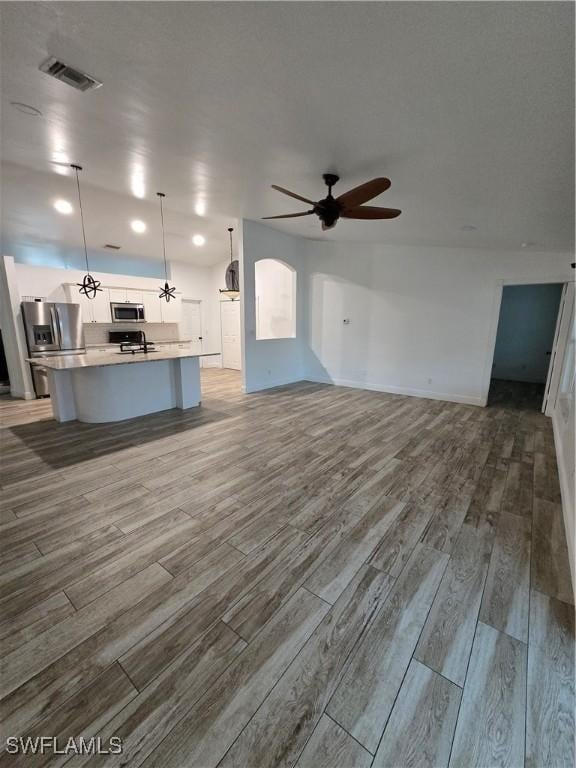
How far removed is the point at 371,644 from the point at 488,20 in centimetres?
287

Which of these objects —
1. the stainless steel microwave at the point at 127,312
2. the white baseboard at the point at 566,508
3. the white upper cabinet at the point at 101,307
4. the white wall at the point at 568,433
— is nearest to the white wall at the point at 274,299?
the stainless steel microwave at the point at 127,312

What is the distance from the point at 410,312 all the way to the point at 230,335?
4.98 m

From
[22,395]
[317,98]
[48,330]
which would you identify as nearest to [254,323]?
[48,330]

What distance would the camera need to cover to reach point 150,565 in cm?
187

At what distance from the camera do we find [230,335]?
884cm

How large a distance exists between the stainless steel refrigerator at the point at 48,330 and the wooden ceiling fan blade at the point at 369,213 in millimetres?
5469

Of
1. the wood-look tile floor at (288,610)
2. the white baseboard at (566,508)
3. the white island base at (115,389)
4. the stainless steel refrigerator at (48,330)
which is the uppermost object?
the stainless steel refrigerator at (48,330)

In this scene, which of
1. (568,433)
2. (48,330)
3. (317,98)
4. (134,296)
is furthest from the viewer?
(134,296)

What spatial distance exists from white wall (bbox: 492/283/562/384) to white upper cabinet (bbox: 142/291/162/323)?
28.2ft

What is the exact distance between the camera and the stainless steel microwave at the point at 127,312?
273 inches

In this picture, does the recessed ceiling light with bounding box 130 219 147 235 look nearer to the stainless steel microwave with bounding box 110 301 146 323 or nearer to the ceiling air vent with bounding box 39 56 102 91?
the stainless steel microwave with bounding box 110 301 146 323

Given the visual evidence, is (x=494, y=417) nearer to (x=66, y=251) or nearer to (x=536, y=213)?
(x=536, y=213)

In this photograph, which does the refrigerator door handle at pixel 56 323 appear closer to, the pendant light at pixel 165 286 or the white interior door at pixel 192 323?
the pendant light at pixel 165 286

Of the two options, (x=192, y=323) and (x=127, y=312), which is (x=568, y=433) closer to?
(x=127, y=312)
